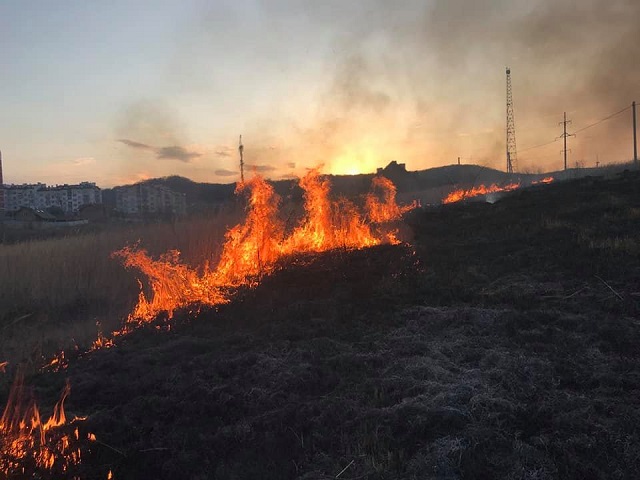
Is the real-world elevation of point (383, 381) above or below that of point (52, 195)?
below

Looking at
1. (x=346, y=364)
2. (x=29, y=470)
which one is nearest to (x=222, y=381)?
(x=346, y=364)

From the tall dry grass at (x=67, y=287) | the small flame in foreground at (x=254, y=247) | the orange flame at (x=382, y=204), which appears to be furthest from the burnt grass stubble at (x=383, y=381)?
the orange flame at (x=382, y=204)

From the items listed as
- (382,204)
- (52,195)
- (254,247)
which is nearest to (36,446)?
(254,247)

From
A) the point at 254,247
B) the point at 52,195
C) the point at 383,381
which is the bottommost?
the point at 383,381

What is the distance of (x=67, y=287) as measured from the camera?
38.6 ft

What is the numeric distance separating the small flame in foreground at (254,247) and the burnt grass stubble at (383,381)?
36.4 inches

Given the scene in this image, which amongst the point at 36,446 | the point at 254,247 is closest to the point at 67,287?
the point at 254,247

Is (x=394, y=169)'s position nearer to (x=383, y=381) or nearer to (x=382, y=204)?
(x=382, y=204)

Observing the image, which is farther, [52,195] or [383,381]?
[52,195]

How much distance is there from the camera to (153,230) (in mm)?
16844

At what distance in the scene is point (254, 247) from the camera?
37.4ft

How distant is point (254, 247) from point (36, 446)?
7663mm

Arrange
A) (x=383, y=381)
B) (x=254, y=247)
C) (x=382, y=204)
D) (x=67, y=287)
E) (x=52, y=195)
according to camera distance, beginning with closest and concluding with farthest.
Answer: (x=383, y=381) → (x=254, y=247) → (x=67, y=287) → (x=382, y=204) → (x=52, y=195)

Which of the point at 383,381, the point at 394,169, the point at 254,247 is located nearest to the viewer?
the point at 383,381
